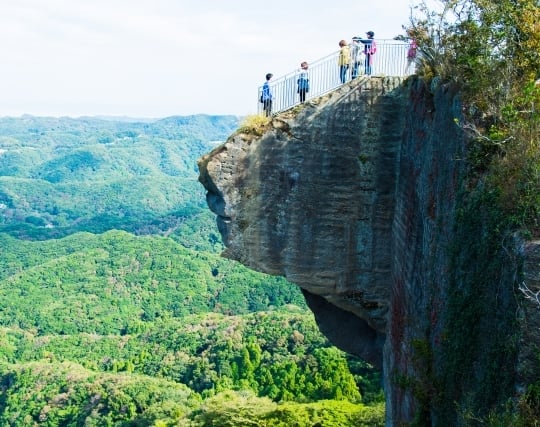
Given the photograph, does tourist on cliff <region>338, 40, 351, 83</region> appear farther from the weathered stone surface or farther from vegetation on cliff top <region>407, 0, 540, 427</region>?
vegetation on cliff top <region>407, 0, 540, 427</region>

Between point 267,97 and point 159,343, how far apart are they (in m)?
48.1

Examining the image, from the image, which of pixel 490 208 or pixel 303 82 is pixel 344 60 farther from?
pixel 490 208

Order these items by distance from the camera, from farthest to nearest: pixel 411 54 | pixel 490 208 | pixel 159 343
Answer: pixel 159 343
pixel 411 54
pixel 490 208

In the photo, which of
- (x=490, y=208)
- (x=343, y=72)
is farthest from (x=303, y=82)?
(x=490, y=208)

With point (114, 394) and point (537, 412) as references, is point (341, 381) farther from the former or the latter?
point (537, 412)

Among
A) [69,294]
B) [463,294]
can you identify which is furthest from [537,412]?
[69,294]

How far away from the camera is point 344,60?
42.3 ft

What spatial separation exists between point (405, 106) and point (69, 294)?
73883mm

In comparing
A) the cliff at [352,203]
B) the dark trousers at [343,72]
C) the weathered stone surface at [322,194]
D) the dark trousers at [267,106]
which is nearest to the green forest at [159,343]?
the cliff at [352,203]

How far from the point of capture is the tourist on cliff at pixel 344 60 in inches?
507

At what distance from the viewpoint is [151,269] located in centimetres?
8644

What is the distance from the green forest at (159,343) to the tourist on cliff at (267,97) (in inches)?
547

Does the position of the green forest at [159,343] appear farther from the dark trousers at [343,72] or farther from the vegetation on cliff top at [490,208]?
the vegetation on cliff top at [490,208]

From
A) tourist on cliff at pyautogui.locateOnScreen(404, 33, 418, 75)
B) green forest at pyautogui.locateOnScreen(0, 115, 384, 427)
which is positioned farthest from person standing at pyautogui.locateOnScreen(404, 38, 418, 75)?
green forest at pyautogui.locateOnScreen(0, 115, 384, 427)
